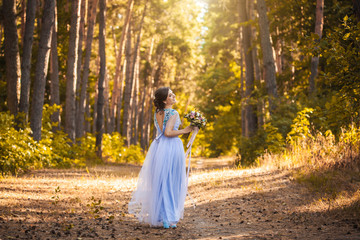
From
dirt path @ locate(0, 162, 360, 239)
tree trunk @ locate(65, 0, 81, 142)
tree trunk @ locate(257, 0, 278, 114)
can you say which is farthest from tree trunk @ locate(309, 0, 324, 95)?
tree trunk @ locate(65, 0, 81, 142)

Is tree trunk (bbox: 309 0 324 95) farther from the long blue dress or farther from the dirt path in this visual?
the long blue dress

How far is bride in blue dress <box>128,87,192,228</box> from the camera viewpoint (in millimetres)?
7043

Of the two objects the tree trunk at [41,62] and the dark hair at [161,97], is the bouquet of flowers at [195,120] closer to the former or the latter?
the dark hair at [161,97]

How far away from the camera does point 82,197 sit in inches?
381

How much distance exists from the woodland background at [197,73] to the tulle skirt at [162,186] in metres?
3.16

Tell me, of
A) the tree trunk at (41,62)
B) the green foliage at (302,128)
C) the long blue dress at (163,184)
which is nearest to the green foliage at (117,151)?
the tree trunk at (41,62)

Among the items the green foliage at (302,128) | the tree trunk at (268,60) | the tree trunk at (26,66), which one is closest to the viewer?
the green foliage at (302,128)

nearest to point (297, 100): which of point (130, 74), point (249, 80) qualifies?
point (249, 80)

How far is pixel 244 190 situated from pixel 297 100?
793 cm

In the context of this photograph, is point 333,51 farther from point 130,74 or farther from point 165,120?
point 130,74

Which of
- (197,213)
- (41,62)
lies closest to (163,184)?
(197,213)

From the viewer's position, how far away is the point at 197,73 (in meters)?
40.4

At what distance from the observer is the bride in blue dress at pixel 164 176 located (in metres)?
7.04

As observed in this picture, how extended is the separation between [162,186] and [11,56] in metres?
9.54
